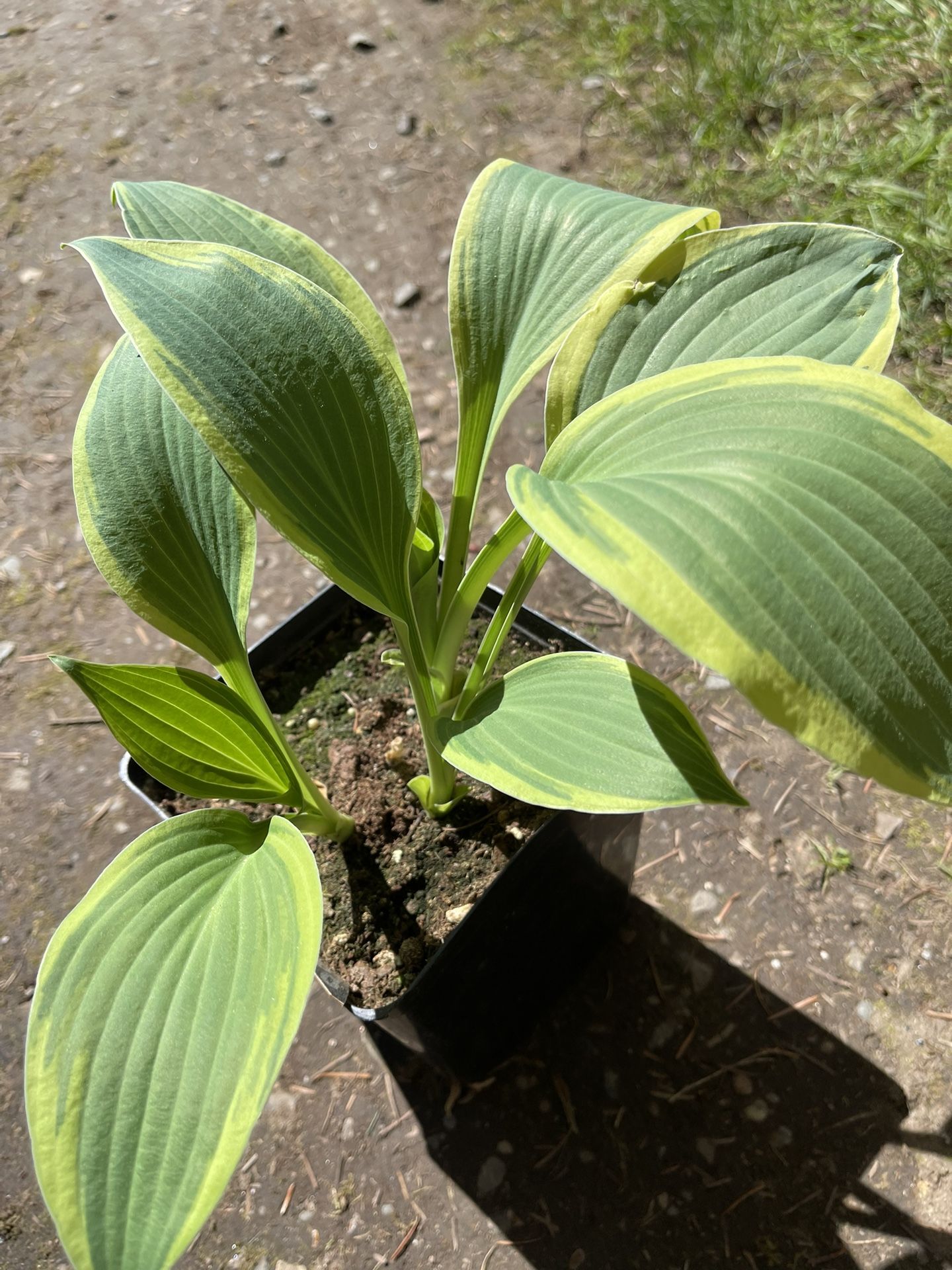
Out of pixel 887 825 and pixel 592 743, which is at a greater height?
pixel 592 743

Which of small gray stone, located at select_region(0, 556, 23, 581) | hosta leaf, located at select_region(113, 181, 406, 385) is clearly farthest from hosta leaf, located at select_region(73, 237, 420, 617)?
small gray stone, located at select_region(0, 556, 23, 581)

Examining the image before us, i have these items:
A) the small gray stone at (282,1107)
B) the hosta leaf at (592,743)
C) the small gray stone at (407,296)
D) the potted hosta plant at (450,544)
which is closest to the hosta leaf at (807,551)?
the potted hosta plant at (450,544)

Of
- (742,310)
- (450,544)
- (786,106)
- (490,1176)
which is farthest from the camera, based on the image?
(786,106)

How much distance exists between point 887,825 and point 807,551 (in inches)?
37.3

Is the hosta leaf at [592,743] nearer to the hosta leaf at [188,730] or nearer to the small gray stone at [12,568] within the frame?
the hosta leaf at [188,730]

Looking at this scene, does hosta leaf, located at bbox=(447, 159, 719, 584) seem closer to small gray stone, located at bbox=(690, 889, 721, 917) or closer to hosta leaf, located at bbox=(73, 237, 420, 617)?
hosta leaf, located at bbox=(73, 237, 420, 617)

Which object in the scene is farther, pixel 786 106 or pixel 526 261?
pixel 786 106

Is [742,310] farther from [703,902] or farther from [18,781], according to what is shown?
[18,781]

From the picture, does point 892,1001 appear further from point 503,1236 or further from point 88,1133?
point 88,1133

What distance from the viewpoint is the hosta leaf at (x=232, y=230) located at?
0.73m

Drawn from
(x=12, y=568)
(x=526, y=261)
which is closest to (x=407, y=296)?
(x=12, y=568)

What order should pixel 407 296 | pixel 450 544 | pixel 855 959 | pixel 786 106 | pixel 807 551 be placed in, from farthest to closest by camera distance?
pixel 786 106, pixel 407 296, pixel 855 959, pixel 450 544, pixel 807 551

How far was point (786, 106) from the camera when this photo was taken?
6.32 ft

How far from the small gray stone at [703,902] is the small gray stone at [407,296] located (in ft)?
4.00
